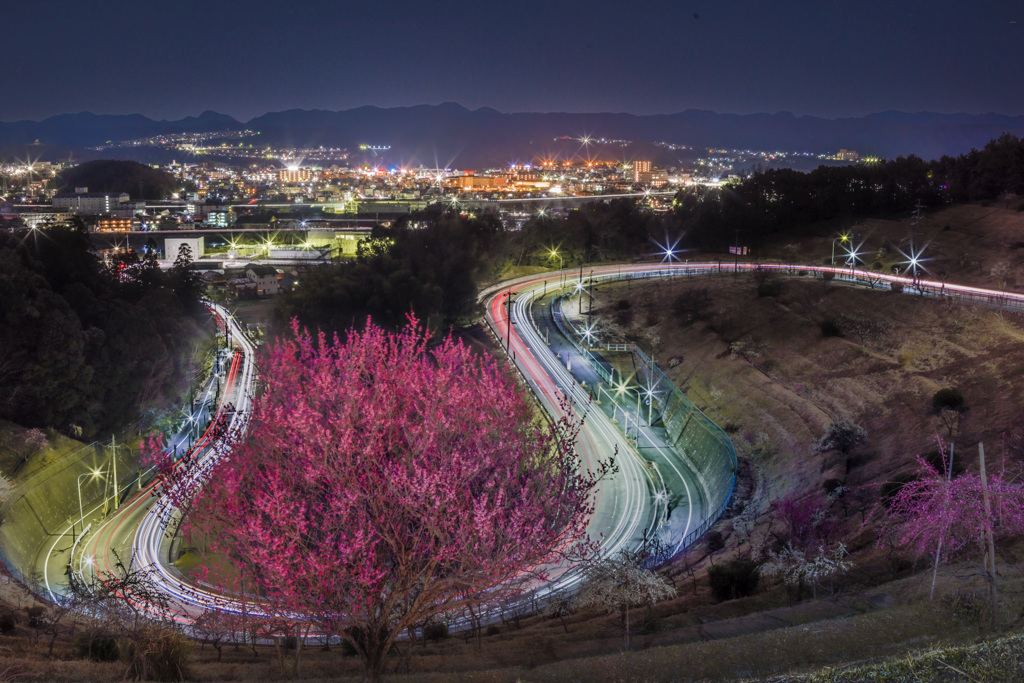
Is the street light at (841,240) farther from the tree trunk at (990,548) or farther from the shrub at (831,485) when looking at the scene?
the tree trunk at (990,548)

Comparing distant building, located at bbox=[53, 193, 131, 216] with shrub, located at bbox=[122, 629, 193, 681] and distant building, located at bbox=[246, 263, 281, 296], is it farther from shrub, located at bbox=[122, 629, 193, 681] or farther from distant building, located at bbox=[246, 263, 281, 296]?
shrub, located at bbox=[122, 629, 193, 681]

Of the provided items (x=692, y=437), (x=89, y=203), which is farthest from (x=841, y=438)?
(x=89, y=203)

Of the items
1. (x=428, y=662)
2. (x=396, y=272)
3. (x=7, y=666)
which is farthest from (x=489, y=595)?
(x=396, y=272)

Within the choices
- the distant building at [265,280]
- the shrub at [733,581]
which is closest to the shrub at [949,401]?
the shrub at [733,581]

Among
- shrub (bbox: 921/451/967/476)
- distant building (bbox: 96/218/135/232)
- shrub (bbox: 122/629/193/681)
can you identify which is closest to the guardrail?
shrub (bbox: 921/451/967/476)

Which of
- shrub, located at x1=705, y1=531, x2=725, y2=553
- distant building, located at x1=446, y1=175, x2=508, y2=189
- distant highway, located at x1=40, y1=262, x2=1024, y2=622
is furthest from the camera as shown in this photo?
distant building, located at x1=446, y1=175, x2=508, y2=189

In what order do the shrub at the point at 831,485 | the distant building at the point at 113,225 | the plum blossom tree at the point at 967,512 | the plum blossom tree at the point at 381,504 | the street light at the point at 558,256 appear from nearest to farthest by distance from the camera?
the plum blossom tree at the point at 381,504 < the plum blossom tree at the point at 967,512 < the shrub at the point at 831,485 < the street light at the point at 558,256 < the distant building at the point at 113,225

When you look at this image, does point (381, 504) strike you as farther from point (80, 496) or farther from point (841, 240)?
point (841, 240)
